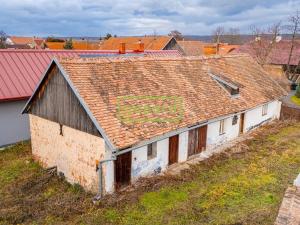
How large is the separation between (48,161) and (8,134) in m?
5.00

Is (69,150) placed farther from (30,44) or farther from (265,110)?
(30,44)

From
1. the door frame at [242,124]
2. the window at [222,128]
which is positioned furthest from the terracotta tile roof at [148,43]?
the window at [222,128]

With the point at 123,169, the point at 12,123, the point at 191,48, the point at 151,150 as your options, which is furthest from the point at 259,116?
the point at 191,48

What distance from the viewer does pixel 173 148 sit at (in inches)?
609

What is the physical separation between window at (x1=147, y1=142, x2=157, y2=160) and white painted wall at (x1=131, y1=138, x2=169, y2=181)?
0.51ft

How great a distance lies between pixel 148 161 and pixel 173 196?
212 centimetres

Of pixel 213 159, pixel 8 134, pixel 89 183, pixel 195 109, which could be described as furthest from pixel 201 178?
pixel 8 134

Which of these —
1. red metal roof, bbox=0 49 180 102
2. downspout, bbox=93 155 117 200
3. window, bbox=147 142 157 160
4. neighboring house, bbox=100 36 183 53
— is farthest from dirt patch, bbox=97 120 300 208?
neighboring house, bbox=100 36 183 53

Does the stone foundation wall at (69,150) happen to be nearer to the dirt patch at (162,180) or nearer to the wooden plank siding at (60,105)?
the wooden plank siding at (60,105)

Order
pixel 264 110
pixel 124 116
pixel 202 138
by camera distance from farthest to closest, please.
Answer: pixel 264 110 → pixel 202 138 → pixel 124 116

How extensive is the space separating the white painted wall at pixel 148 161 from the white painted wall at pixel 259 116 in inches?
344

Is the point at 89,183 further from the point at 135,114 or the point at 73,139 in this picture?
the point at 135,114

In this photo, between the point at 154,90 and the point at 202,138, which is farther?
the point at 202,138

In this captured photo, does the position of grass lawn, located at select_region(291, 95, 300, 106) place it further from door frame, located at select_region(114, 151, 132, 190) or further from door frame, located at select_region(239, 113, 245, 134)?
door frame, located at select_region(114, 151, 132, 190)
